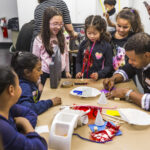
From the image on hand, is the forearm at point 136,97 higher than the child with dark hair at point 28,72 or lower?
lower

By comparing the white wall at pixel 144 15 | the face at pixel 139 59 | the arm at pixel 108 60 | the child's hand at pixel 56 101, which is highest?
the white wall at pixel 144 15

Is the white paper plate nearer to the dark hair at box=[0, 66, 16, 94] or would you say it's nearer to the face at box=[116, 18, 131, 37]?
the dark hair at box=[0, 66, 16, 94]

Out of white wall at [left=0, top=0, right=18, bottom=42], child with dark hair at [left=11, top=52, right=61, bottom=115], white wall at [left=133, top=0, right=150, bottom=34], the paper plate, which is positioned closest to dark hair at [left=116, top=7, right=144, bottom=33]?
the paper plate

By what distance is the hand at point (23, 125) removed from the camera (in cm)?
96

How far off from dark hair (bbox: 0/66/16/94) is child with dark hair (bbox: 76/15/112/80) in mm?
1074

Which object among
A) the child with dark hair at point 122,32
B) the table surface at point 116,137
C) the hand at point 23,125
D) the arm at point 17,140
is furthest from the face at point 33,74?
the child with dark hair at point 122,32

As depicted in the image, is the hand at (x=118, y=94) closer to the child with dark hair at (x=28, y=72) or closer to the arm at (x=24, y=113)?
the child with dark hair at (x=28, y=72)

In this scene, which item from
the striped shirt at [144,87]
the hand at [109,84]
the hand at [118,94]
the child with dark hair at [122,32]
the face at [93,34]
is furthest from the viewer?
the child with dark hair at [122,32]

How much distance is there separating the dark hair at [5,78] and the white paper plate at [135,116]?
2.07 ft

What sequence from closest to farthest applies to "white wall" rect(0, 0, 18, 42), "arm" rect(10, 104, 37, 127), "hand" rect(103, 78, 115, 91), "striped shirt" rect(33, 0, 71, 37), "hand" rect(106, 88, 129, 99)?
1. "arm" rect(10, 104, 37, 127)
2. "hand" rect(106, 88, 129, 99)
3. "hand" rect(103, 78, 115, 91)
4. "striped shirt" rect(33, 0, 71, 37)
5. "white wall" rect(0, 0, 18, 42)

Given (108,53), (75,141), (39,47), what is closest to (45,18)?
(39,47)

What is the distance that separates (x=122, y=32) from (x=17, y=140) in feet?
5.16

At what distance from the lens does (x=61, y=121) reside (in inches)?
38.2

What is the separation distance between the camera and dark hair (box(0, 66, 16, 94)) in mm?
817
